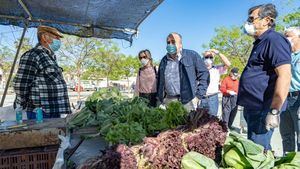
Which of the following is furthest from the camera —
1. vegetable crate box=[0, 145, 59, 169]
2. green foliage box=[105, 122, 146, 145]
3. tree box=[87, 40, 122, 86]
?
tree box=[87, 40, 122, 86]

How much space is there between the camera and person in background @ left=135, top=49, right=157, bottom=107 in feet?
16.8

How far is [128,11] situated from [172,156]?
3.20 metres

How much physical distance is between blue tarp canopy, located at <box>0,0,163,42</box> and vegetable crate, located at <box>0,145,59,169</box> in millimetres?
2295

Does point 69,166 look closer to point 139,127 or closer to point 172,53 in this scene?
point 139,127

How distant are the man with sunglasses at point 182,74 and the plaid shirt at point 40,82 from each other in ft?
4.42

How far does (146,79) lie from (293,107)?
8.02ft

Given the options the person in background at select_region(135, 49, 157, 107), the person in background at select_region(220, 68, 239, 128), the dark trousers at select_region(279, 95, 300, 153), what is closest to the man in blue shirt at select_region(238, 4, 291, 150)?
the dark trousers at select_region(279, 95, 300, 153)

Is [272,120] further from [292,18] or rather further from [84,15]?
[292,18]

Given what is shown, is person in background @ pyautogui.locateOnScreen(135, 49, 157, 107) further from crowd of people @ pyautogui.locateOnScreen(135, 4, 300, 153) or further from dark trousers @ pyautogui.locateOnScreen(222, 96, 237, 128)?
dark trousers @ pyautogui.locateOnScreen(222, 96, 237, 128)

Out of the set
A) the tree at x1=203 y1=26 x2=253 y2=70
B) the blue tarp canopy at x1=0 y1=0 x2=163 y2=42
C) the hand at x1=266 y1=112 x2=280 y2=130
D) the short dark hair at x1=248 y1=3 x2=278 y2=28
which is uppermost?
the tree at x1=203 y1=26 x2=253 y2=70

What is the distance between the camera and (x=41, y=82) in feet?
10.7

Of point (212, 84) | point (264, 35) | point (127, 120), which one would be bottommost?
point (127, 120)

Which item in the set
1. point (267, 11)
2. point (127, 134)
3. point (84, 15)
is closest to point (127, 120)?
point (127, 134)

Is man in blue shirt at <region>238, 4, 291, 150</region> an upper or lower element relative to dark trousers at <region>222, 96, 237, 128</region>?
upper
